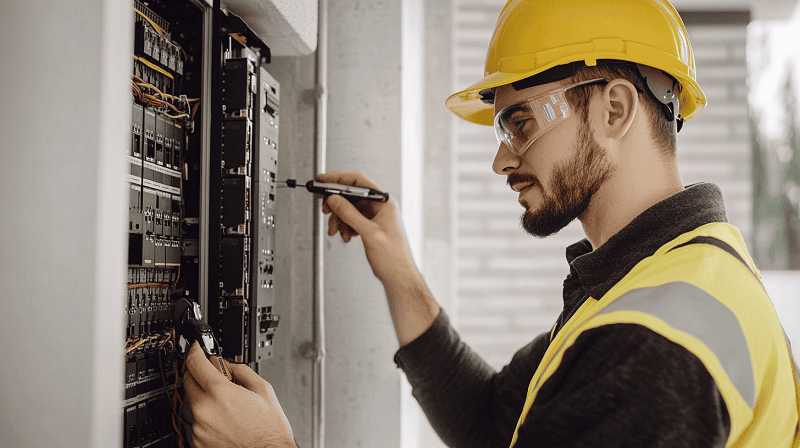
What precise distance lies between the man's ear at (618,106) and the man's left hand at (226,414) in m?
0.92

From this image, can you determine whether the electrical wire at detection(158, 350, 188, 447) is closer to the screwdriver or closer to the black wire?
the black wire

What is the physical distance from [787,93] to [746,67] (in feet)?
1.25

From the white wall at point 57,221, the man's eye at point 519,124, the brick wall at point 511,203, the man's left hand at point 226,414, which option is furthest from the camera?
the brick wall at point 511,203

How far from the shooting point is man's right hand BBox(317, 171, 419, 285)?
1628 millimetres

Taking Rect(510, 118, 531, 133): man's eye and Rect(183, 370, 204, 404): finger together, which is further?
Rect(510, 118, 531, 133): man's eye

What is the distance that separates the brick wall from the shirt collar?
193cm

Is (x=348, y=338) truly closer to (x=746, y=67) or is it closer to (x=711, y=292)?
(x=711, y=292)

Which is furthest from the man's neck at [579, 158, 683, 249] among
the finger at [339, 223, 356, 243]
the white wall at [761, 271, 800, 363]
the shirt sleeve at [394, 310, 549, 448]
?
the white wall at [761, 271, 800, 363]

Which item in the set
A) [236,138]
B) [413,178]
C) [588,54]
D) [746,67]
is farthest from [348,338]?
[746,67]

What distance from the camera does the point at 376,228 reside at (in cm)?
164

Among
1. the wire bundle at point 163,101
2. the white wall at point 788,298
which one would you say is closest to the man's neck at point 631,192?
the wire bundle at point 163,101

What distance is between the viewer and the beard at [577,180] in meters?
1.15

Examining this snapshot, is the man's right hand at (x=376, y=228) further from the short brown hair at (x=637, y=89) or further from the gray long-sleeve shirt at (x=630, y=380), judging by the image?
the short brown hair at (x=637, y=89)

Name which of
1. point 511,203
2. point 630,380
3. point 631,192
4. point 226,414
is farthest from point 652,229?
point 511,203
